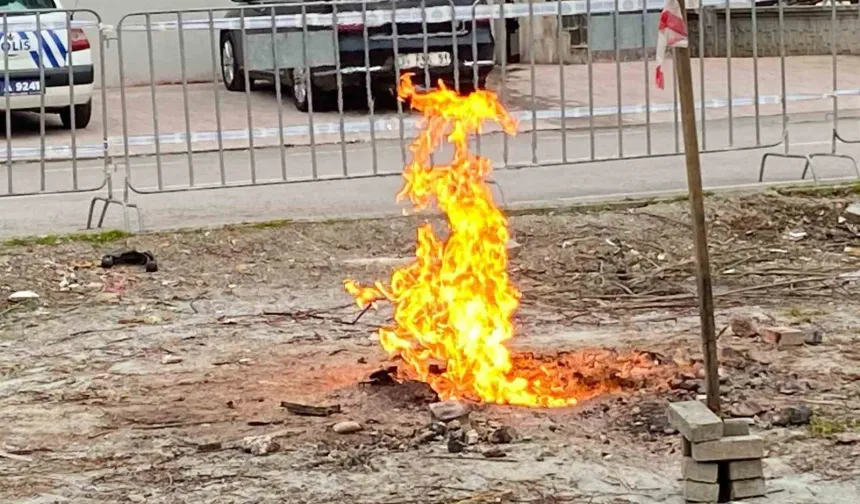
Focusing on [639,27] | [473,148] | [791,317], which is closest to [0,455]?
[791,317]

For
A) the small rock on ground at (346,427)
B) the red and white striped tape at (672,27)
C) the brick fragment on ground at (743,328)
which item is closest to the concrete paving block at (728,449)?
the red and white striped tape at (672,27)

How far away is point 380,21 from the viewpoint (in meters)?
11.0

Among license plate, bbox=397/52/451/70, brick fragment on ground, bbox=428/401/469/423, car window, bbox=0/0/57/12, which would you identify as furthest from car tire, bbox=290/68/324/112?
brick fragment on ground, bbox=428/401/469/423

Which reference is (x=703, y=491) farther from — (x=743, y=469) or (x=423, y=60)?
(x=423, y=60)

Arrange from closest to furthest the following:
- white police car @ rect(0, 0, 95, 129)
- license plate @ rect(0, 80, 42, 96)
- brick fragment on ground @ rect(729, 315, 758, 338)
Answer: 1. brick fragment on ground @ rect(729, 315, 758, 338)
2. white police car @ rect(0, 0, 95, 129)
3. license plate @ rect(0, 80, 42, 96)

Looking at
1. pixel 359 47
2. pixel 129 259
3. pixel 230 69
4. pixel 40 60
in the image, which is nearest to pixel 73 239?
pixel 129 259

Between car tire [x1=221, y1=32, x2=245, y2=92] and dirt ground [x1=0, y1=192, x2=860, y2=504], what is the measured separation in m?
9.11

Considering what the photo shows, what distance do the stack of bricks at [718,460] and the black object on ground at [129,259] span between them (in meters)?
4.74

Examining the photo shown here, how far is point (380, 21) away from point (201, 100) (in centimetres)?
815

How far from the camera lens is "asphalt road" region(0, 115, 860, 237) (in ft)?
34.9

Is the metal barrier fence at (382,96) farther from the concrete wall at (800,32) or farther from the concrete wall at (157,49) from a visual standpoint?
the concrete wall at (157,49)

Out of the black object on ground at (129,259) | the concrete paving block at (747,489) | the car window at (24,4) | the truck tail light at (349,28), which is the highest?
the car window at (24,4)

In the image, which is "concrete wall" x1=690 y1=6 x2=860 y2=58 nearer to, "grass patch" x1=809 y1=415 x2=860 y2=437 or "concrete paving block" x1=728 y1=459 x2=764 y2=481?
"grass patch" x1=809 y1=415 x2=860 y2=437

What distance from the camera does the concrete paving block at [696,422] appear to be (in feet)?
15.6
